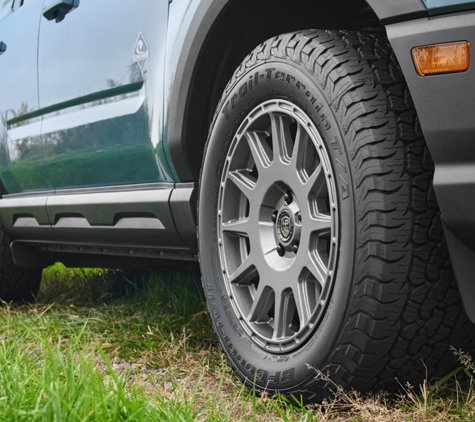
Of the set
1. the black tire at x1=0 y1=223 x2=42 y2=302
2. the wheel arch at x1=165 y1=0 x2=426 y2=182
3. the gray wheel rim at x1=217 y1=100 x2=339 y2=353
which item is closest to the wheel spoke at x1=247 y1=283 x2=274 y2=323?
the gray wheel rim at x1=217 y1=100 x2=339 y2=353

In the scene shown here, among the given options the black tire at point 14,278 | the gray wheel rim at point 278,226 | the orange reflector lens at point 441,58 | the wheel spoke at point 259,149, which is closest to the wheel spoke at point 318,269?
the gray wheel rim at point 278,226

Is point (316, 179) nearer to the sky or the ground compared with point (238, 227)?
nearer to the sky

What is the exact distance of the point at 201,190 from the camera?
2518 millimetres

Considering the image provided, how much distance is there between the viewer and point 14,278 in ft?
13.9

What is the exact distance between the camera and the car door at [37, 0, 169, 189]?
277cm

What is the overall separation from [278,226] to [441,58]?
27.6 inches

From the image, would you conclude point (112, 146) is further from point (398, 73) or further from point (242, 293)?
point (398, 73)

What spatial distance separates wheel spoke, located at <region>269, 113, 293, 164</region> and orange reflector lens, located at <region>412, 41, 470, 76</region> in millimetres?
549

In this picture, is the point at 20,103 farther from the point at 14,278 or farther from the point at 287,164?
the point at 287,164

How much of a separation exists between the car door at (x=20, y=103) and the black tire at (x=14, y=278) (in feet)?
1.09

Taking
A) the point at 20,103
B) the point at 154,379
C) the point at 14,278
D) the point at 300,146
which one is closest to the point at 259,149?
the point at 300,146

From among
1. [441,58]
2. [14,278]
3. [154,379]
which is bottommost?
[14,278]

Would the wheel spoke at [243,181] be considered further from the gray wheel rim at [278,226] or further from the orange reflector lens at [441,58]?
the orange reflector lens at [441,58]

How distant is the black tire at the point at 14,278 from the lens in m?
4.12
